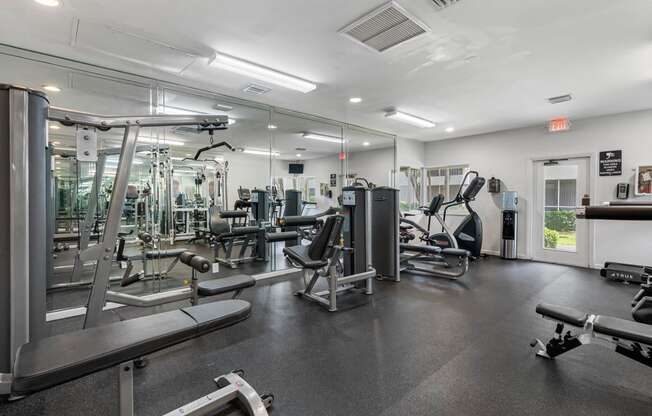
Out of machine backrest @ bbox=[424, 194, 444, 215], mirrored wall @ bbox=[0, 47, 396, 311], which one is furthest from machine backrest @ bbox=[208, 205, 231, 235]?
machine backrest @ bbox=[424, 194, 444, 215]

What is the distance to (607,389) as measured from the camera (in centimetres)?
195

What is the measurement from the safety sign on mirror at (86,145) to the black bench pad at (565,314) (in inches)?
126

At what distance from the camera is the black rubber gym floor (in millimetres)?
1799

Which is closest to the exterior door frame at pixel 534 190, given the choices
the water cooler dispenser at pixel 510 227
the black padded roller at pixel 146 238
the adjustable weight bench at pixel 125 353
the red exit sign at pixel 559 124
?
the water cooler dispenser at pixel 510 227

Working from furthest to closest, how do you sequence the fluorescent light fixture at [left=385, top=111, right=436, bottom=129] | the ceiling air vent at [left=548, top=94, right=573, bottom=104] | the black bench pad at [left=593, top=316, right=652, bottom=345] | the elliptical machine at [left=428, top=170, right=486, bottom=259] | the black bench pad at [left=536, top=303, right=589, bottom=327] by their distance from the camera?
1. the elliptical machine at [left=428, top=170, right=486, bottom=259]
2. the fluorescent light fixture at [left=385, top=111, right=436, bottom=129]
3. the ceiling air vent at [left=548, top=94, right=573, bottom=104]
4. the black bench pad at [left=536, top=303, right=589, bottom=327]
5. the black bench pad at [left=593, top=316, right=652, bottom=345]

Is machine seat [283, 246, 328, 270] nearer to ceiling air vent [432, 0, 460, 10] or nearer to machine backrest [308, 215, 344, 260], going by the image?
machine backrest [308, 215, 344, 260]

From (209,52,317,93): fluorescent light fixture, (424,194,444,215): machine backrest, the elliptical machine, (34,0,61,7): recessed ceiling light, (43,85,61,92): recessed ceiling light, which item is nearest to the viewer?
(34,0,61,7): recessed ceiling light

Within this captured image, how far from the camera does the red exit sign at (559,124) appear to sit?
5.39 meters

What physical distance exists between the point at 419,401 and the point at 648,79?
15.4 feet

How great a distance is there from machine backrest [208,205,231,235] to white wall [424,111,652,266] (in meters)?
5.36

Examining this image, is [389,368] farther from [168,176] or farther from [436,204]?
[436,204]

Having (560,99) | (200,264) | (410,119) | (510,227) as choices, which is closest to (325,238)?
(200,264)

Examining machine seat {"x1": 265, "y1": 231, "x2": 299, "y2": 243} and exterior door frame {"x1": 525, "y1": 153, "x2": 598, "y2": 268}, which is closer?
machine seat {"x1": 265, "y1": 231, "x2": 299, "y2": 243}

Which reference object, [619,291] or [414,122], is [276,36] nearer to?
[414,122]
